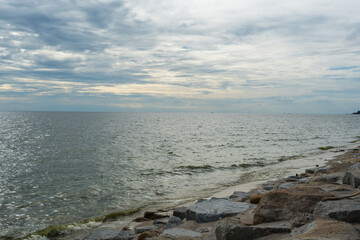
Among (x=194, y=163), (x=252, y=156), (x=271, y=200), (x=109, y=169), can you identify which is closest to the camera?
(x=271, y=200)

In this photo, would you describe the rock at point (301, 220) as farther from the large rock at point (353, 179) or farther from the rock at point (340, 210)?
the large rock at point (353, 179)

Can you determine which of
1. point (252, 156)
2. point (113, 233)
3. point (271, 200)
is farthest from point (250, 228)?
point (252, 156)

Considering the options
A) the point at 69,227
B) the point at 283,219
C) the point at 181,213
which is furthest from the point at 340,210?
the point at 69,227

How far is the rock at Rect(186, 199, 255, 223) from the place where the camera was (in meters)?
7.15

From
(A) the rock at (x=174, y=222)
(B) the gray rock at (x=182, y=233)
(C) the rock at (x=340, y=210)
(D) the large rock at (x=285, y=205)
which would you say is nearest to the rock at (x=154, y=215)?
(A) the rock at (x=174, y=222)

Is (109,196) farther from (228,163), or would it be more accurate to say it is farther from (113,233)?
(228,163)

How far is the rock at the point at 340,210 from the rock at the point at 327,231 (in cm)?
64

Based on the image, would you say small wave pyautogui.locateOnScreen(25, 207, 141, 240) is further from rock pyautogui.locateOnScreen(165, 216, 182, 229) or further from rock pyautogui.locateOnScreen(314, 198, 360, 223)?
rock pyautogui.locateOnScreen(314, 198, 360, 223)

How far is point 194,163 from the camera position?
2483cm

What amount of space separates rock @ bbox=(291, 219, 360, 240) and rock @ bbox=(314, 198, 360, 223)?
25.1 inches

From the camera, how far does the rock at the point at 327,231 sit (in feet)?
10.6

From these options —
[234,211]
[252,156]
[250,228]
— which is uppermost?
[250,228]

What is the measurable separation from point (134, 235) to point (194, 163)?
1693 centimetres

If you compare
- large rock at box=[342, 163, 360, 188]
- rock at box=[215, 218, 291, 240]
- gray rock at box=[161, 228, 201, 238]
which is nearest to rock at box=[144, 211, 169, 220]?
gray rock at box=[161, 228, 201, 238]
